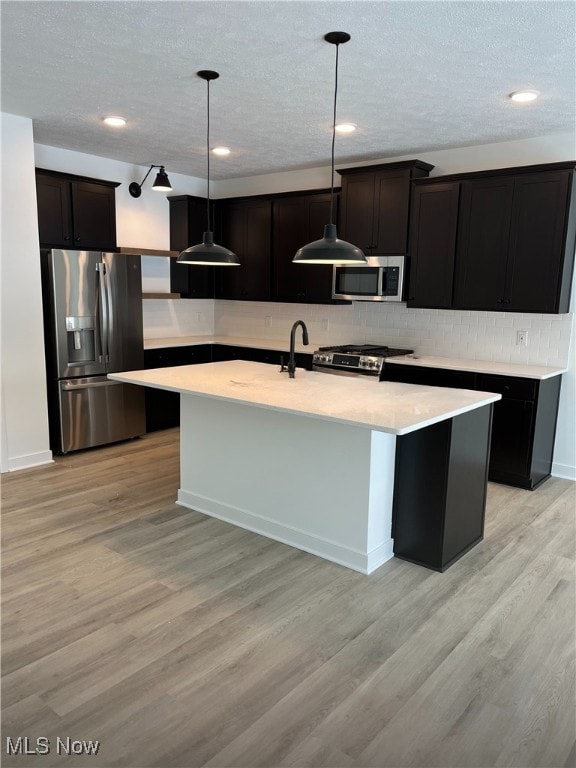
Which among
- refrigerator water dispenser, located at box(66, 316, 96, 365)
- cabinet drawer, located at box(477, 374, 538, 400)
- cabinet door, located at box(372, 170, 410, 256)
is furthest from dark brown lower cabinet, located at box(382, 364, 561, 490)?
refrigerator water dispenser, located at box(66, 316, 96, 365)

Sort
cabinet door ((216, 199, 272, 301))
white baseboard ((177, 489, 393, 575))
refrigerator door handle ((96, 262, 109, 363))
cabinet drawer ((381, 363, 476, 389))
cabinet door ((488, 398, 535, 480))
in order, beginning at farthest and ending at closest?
cabinet door ((216, 199, 272, 301)), refrigerator door handle ((96, 262, 109, 363)), cabinet drawer ((381, 363, 476, 389)), cabinet door ((488, 398, 535, 480)), white baseboard ((177, 489, 393, 575))

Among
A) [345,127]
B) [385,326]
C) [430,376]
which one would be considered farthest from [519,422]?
[345,127]

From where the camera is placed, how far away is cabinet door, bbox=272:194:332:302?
18.5ft

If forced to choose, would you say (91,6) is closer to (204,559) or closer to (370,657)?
(204,559)

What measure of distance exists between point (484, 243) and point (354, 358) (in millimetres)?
1441

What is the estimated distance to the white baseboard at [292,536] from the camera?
306 centimetres

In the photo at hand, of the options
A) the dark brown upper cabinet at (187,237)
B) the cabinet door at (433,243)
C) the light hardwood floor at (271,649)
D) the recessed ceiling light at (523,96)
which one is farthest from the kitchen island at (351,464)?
the dark brown upper cabinet at (187,237)

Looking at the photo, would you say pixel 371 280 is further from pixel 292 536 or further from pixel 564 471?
pixel 292 536

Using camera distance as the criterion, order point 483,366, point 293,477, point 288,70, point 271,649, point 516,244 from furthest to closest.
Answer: point 483,366 < point 516,244 < point 293,477 < point 288,70 < point 271,649

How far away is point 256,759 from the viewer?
1819 mm

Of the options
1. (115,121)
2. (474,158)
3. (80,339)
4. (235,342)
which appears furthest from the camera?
(235,342)

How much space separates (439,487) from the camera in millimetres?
2992

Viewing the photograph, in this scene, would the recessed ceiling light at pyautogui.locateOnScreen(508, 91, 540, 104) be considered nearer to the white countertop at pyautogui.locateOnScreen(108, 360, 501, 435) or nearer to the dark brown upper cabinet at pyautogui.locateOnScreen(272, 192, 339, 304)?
the white countertop at pyautogui.locateOnScreen(108, 360, 501, 435)

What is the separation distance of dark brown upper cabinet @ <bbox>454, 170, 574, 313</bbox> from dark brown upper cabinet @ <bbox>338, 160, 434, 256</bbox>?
1.73ft
